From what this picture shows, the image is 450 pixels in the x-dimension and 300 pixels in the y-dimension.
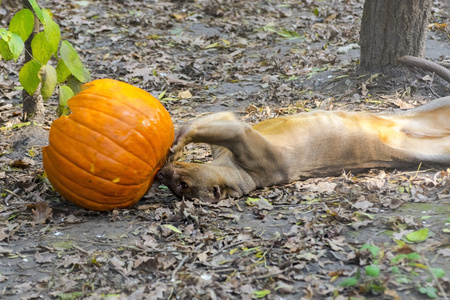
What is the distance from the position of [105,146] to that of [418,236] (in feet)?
7.45

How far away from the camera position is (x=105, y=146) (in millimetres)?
4195

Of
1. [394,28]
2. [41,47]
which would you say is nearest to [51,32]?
[41,47]

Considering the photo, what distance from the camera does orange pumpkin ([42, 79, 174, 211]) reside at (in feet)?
13.8

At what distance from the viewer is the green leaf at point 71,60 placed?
4.25m

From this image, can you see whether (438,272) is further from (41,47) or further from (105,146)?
(41,47)

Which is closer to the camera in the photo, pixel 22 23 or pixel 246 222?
pixel 22 23

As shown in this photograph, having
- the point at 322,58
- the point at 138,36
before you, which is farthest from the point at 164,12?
the point at 322,58

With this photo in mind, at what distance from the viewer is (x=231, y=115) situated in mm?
5367

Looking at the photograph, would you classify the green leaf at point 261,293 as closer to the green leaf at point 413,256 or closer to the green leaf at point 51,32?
the green leaf at point 413,256

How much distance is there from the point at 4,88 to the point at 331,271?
18.7 ft

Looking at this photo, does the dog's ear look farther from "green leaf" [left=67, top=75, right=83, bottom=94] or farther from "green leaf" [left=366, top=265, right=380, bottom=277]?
"green leaf" [left=366, top=265, right=380, bottom=277]

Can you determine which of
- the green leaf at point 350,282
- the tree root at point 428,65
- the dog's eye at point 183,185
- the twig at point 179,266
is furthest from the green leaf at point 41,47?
the tree root at point 428,65

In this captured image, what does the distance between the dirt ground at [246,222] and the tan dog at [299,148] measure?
0.15 metres

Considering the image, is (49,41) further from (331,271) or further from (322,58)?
(322,58)
